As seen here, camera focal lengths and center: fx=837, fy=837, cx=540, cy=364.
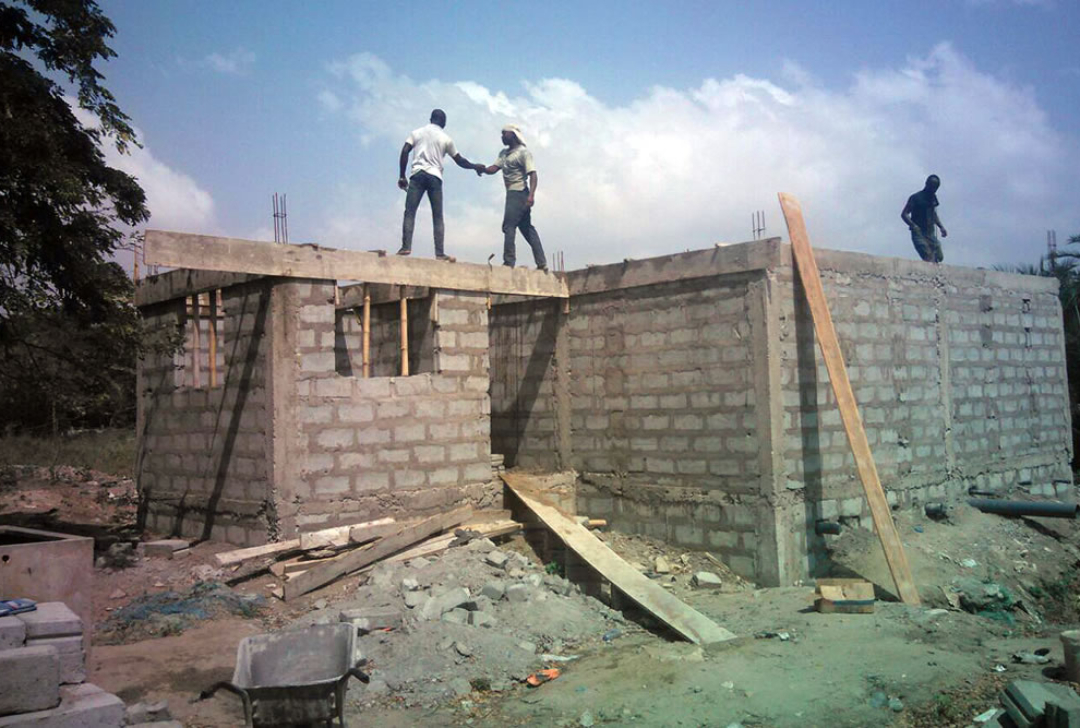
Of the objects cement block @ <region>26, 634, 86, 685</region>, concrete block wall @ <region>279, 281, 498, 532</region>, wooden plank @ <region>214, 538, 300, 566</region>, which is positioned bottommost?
wooden plank @ <region>214, 538, 300, 566</region>

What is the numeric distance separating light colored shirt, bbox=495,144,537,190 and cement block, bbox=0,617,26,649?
7353mm

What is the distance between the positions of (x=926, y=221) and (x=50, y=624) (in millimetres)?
10970

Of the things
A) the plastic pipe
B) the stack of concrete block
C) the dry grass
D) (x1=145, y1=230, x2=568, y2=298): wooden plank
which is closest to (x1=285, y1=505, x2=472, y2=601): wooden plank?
(x1=145, y1=230, x2=568, y2=298): wooden plank

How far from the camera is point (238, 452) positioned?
8.57m

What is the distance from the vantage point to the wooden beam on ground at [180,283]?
8746mm

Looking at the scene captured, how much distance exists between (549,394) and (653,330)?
179cm

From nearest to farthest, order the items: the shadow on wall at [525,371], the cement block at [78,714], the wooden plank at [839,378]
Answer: the cement block at [78,714] → the wooden plank at [839,378] → the shadow on wall at [525,371]

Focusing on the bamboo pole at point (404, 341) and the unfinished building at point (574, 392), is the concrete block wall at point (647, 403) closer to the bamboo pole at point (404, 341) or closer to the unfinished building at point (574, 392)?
the unfinished building at point (574, 392)

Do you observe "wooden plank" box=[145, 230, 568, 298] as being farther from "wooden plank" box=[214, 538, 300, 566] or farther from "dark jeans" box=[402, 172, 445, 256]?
"wooden plank" box=[214, 538, 300, 566]

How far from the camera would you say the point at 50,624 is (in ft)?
13.5

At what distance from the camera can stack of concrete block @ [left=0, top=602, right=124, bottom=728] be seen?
373 centimetres

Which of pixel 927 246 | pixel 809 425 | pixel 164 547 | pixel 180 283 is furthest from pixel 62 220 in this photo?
pixel 927 246

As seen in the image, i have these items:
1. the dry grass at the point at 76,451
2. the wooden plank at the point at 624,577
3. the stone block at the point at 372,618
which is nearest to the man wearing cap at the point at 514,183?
the wooden plank at the point at 624,577

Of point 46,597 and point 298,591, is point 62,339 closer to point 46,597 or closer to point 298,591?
point 298,591
